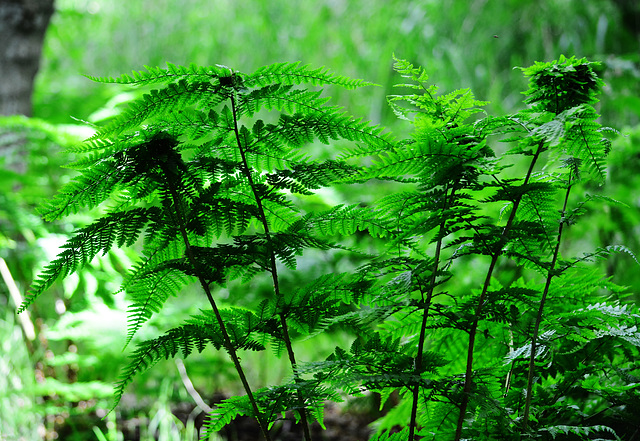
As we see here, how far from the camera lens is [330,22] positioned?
4602 mm

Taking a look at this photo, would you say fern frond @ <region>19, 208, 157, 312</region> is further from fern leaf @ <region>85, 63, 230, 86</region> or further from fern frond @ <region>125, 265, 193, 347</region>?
fern leaf @ <region>85, 63, 230, 86</region>

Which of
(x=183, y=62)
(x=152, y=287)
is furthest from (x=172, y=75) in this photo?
(x=183, y=62)

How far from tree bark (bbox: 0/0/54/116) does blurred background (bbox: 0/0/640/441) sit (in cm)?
2

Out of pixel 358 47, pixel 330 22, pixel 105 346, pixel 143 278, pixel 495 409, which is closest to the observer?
pixel 495 409

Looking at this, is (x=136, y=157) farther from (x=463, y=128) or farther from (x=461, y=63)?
(x=461, y=63)

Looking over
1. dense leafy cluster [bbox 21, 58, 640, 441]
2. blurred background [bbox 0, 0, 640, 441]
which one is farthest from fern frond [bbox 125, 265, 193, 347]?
blurred background [bbox 0, 0, 640, 441]

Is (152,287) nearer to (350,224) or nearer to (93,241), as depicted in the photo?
(93,241)

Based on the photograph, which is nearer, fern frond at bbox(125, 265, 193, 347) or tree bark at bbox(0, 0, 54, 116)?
fern frond at bbox(125, 265, 193, 347)

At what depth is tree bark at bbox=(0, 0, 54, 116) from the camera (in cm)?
307

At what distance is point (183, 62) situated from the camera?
496cm

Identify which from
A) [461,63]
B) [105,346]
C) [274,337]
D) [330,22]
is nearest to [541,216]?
[274,337]

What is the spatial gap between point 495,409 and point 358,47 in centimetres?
390

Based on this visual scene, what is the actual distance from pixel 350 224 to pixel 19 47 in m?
3.00

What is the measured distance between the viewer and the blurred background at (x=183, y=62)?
7.15ft
